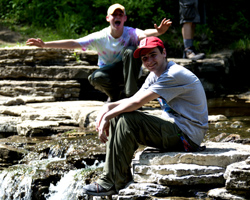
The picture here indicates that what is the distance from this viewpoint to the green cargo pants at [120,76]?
577 centimetres

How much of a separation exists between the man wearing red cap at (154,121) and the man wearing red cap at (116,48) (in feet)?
6.28

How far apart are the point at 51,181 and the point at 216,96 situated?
5.12m

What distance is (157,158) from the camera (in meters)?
3.57

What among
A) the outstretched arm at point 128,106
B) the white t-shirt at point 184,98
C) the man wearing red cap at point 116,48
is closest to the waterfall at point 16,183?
the outstretched arm at point 128,106

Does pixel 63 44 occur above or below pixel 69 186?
above

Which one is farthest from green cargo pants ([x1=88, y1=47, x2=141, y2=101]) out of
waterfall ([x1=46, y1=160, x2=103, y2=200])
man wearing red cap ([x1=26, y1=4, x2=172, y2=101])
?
waterfall ([x1=46, y1=160, x2=103, y2=200])

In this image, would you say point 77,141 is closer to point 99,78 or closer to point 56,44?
point 99,78

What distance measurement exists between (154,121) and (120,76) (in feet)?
8.24

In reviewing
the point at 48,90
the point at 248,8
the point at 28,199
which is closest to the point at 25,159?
the point at 28,199

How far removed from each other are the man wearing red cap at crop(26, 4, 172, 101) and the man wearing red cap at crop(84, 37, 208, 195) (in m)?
1.91

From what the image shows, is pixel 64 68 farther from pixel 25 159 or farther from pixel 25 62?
pixel 25 159

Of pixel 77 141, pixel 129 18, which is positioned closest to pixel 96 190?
pixel 77 141

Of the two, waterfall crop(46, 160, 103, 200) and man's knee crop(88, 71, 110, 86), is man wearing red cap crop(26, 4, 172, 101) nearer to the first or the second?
man's knee crop(88, 71, 110, 86)

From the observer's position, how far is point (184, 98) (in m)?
3.70
